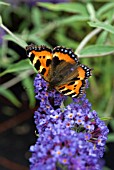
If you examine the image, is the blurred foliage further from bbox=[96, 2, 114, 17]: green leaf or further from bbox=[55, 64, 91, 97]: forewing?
bbox=[55, 64, 91, 97]: forewing

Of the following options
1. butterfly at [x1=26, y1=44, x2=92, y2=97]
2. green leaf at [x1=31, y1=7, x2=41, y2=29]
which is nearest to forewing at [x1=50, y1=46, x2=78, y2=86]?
butterfly at [x1=26, y1=44, x2=92, y2=97]

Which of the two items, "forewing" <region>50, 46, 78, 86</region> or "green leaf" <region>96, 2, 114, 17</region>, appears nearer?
"forewing" <region>50, 46, 78, 86</region>

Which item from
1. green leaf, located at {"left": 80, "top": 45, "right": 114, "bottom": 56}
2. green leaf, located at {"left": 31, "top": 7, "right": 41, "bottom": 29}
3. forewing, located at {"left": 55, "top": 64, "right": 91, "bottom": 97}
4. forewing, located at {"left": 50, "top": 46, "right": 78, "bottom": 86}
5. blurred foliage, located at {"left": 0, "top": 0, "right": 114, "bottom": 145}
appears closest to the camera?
forewing, located at {"left": 55, "top": 64, "right": 91, "bottom": 97}

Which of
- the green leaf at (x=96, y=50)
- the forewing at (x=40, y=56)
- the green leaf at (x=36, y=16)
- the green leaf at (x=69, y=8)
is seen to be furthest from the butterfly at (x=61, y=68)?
the green leaf at (x=36, y=16)

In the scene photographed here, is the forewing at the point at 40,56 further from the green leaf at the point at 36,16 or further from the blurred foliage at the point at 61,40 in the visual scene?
the green leaf at the point at 36,16

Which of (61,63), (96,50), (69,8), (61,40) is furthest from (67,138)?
(61,40)

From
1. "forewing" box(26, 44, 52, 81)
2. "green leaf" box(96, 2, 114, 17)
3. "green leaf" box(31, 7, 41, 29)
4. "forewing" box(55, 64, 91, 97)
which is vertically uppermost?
"green leaf" box(31, 7, 41, 29)

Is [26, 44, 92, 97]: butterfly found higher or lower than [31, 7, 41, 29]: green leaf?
lower

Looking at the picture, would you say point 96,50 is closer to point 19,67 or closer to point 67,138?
point 19,67
